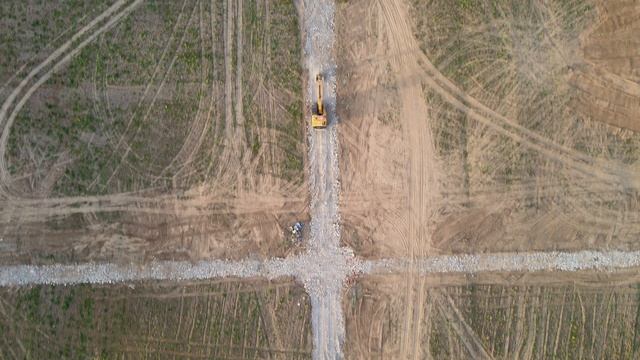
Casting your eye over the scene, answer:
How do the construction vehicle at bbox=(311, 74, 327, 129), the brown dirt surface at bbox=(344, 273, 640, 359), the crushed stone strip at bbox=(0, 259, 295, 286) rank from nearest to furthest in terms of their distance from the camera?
the construction vehicle at bbox=(311, 74, 327, 129)
the brown dirt surface at bbox=(344, 273, 640, 359)
the crushed stone strip at bbox=(0, 259, 295, 286)

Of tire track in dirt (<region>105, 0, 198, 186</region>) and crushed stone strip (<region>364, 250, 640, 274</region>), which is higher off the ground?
tire track in dirt (<region>105, 0, 198, 186</region>)

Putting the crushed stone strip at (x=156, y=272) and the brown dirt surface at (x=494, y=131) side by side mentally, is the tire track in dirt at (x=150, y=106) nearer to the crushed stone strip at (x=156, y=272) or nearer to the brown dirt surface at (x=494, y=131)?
the crushed stone strip at (x=156, y=272)

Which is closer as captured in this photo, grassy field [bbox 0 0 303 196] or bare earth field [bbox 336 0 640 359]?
bare earth field [bbox 336 0 640 359]

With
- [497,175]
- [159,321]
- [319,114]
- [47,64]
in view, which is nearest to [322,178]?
[319,114]

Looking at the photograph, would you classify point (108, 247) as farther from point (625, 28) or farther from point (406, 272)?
point (625, 28)

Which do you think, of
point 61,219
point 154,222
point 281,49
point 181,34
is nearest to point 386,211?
point 281,49

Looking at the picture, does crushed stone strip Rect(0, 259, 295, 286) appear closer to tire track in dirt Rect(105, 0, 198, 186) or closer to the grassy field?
the grassy field

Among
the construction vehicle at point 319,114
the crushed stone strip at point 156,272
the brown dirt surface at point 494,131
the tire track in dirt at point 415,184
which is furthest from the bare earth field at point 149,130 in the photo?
the tire track in dirt at point 415,184

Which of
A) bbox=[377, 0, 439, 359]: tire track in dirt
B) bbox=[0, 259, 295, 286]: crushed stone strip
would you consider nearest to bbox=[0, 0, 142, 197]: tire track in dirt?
bbox=[0, 259, 295, 286]: crushed stone strip
